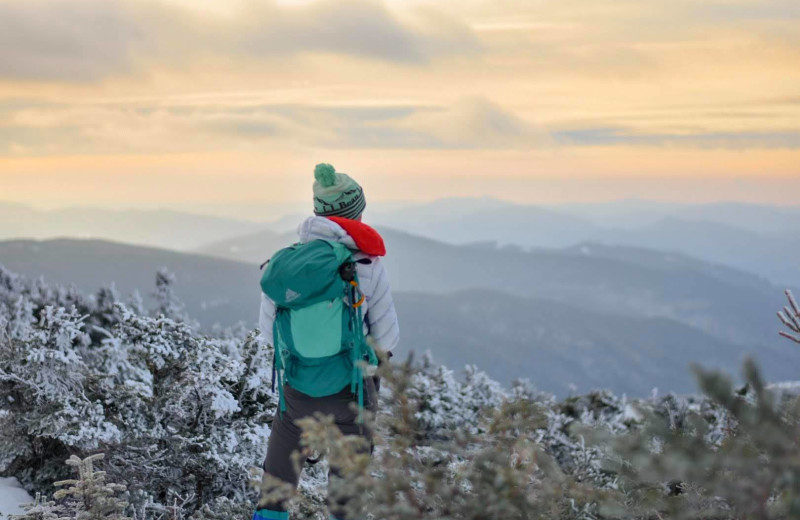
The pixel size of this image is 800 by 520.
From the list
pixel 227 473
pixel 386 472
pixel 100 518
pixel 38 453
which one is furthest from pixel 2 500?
pixel 386 472

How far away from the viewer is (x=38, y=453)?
24.1 ft

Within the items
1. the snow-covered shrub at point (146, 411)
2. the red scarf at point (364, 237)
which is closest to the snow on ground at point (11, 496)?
the snow-covered shrub at point (146, 411)

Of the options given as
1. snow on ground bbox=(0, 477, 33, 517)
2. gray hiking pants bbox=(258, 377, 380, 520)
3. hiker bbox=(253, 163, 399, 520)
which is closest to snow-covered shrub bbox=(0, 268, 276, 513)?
snow on ground bbox=(0, 477, 33, 517)

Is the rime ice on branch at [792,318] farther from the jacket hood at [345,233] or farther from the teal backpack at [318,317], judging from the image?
the teal backpack at [318,317]

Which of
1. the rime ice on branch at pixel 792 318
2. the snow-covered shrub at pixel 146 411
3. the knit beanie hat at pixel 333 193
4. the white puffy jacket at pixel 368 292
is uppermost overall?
the knit beanie hat at pixel 333 193

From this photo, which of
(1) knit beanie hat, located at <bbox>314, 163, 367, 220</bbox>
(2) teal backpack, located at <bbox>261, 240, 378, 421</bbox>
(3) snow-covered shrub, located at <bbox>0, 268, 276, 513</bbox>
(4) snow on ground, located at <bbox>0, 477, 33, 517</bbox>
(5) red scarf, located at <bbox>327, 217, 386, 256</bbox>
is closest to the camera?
(2) teal backpack, located at <bbox>261, 240, 378, 421</bbox>

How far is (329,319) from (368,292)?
0.32m

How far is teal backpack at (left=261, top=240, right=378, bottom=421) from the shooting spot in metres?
4.26

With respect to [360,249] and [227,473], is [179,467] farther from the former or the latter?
[360,249]

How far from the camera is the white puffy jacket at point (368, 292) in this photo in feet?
14.7

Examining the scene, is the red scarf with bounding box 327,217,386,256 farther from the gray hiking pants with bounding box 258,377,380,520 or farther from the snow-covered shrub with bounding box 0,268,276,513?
the snow-covered shrub with bounding box 0,268,276,513

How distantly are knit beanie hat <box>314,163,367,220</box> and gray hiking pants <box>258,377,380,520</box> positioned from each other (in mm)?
1169

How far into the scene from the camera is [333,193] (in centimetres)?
469

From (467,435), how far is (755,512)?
112cm
